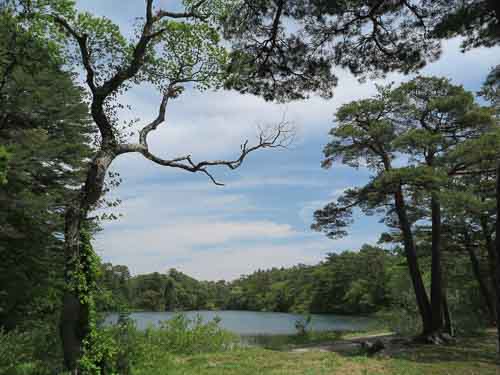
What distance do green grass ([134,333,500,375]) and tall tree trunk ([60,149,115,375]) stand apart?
1557mm

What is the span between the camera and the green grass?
7.93 metres

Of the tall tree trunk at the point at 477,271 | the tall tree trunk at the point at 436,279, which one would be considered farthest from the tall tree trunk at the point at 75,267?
the tall tree trunk at the point at 477,271

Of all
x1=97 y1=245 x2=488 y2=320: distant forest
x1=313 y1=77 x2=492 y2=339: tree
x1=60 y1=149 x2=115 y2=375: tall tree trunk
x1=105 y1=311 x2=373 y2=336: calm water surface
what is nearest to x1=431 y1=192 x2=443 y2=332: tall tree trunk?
x1=313 y1=77 x2=492 y2=339: tree

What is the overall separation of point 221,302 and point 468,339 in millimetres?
84243

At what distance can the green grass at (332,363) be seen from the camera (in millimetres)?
7926

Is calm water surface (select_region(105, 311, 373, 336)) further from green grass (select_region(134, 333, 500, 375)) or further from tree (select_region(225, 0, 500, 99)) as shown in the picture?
tree (select_region(225, 0, 500, 99))

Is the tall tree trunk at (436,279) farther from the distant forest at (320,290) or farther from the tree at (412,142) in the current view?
the distant forest at (320,290)

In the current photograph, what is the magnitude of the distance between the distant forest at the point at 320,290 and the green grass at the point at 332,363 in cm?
189

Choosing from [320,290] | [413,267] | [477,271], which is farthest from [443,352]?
[320,290]

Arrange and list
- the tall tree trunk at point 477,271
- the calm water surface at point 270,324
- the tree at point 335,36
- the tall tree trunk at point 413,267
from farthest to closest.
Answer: the calm water surface at point 270,324
the tall tree trunk at point 477,271
the tall tree trunk at point 413,267
the tree at point 335,36

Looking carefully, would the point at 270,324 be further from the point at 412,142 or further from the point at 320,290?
the point at 412,142

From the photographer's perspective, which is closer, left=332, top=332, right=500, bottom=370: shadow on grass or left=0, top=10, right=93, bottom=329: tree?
left=332, top=332, right=500, bottom=370: shadow on grass

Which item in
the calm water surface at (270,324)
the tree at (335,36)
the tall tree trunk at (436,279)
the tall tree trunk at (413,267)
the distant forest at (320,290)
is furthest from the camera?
the calm water surface at (270,324)

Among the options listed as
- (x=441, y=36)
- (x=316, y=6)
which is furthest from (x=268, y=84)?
(x=441, y=36)
